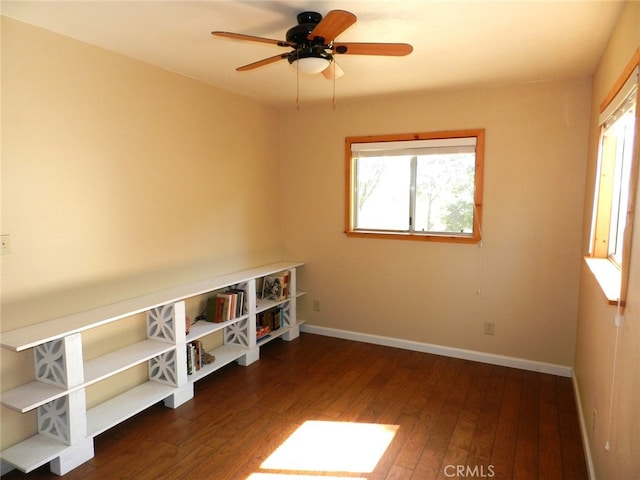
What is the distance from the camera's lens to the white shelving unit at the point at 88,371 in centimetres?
214

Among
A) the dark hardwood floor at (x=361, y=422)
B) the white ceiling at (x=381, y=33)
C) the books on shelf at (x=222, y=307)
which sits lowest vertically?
the dark hardwood floor at (x=361, y=422)

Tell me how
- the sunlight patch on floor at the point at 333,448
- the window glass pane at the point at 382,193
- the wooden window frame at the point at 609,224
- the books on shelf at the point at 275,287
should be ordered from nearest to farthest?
the wooden window frame at the point at 609,224 → the sunlight patch on floor at the point at 333,448 → the window glass pane at the point at 382,193 → the books on shelf at the point at 275,287

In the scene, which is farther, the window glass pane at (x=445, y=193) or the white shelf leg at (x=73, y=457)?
the window glass pane at (x=445, y=193)

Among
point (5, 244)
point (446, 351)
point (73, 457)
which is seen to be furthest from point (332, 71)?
point (446, 351)

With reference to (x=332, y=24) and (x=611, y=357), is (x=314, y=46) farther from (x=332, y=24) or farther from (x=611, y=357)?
(x=611, y=357)

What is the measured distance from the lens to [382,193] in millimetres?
4102

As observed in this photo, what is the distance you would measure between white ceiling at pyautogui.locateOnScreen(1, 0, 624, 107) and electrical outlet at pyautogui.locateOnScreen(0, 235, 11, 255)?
1.16 m

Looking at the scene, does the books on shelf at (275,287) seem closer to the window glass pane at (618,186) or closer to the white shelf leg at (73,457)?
the white shelf leg at (73,457)

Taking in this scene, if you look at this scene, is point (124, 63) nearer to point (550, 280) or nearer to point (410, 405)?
point (410, 405)

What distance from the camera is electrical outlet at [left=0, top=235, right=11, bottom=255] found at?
215 centimetres

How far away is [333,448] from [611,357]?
1567 mm

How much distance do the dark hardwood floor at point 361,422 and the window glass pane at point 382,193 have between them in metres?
1.35

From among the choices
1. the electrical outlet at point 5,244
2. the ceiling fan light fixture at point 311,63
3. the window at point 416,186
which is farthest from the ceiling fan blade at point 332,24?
the window at point 416,186

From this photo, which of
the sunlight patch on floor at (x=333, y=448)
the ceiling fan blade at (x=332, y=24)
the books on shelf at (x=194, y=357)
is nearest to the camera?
the ceiling fan blade at (x=332, y=24)
